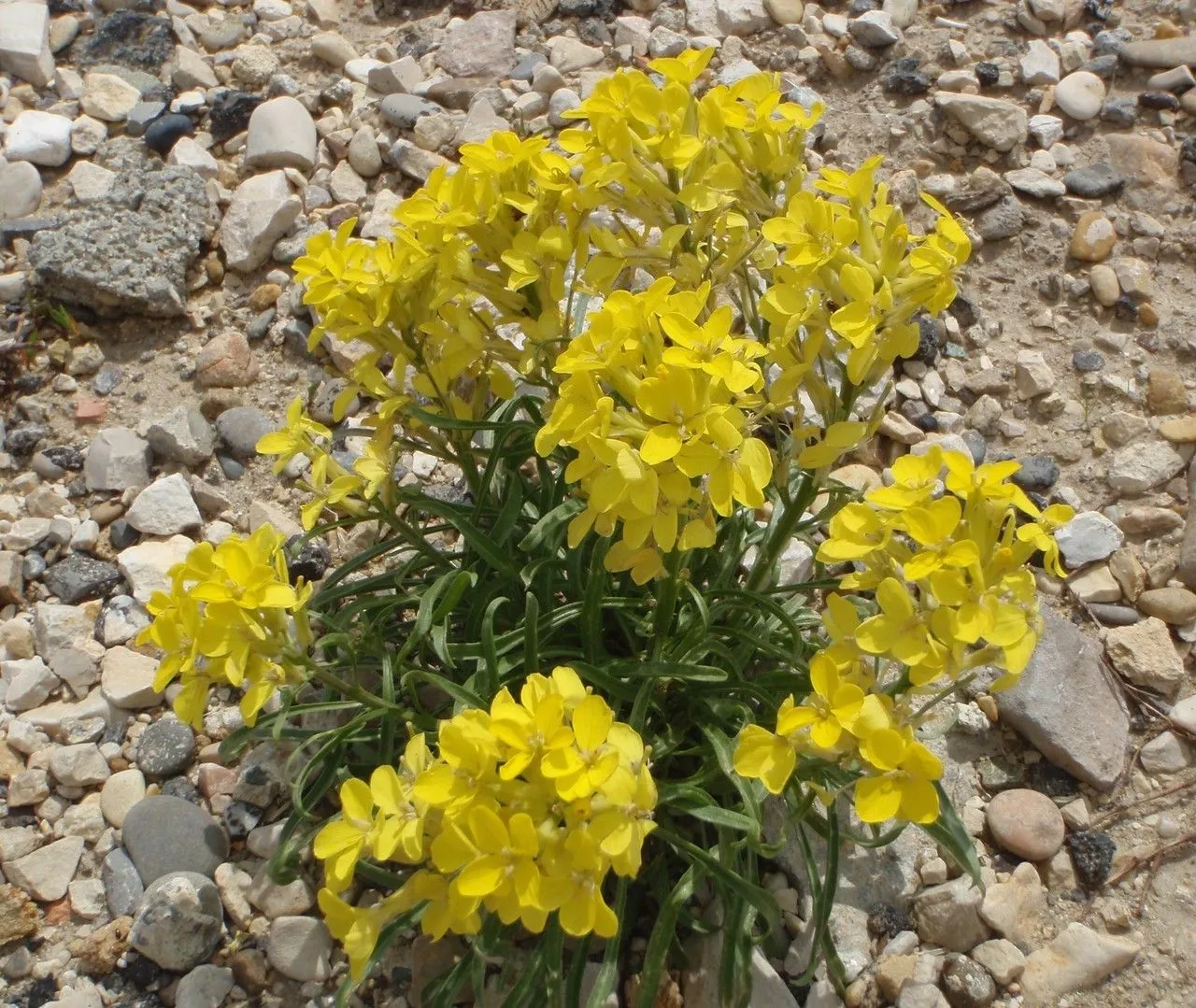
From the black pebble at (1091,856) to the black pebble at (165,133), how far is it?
13.8ft

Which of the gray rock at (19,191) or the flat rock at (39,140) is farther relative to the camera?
the flat rock at (39,140)

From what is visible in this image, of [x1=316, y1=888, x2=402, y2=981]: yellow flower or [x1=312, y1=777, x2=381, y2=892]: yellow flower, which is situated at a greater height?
[x1=312, y1=777, x2=381, y2=892]: yellow flower

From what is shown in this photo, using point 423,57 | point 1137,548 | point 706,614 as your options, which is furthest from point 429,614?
point 423,57

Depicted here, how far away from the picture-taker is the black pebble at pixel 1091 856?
116 inches

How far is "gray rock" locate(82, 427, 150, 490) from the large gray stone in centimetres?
59

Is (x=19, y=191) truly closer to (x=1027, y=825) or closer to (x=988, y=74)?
(x=988, y=74)

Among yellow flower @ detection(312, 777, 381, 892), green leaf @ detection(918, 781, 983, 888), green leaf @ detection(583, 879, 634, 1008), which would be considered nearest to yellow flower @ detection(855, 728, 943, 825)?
green leaf @ detection(918, 781, 983, 888)

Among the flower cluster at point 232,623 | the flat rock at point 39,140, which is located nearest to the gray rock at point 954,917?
the flower cluster at point 232,623

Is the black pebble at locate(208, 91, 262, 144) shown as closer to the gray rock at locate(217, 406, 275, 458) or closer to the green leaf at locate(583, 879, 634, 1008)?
the gray rock at locate(217, 406, 275, 458)

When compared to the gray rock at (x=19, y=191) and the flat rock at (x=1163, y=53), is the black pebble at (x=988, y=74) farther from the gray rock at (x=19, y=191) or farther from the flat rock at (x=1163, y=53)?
the gray rock at (x=19, y=191)

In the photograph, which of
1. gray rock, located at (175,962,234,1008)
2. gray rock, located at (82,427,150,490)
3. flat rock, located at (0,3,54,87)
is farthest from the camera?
flat rock, located at (0,3,54,87)

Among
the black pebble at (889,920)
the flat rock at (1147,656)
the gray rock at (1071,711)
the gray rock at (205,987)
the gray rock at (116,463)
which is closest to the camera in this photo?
the gray rock at (205,987)

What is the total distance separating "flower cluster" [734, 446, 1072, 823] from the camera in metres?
2.00

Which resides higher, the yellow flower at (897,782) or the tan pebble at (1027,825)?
the yellow flower at (897,782)
